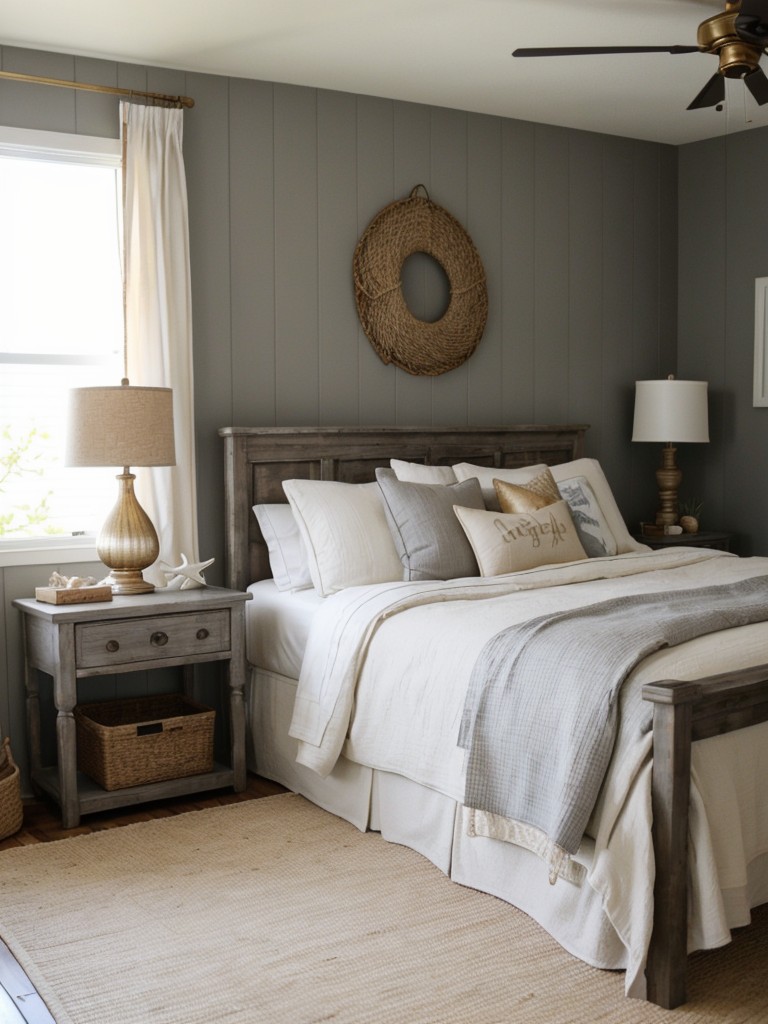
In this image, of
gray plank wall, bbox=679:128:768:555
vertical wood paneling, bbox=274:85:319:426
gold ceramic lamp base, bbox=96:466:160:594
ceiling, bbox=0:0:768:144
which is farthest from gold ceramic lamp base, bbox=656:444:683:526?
gold ceramic lamp base, bbox=96:466:160:594

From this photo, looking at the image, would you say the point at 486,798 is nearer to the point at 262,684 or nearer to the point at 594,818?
the point at 594,818

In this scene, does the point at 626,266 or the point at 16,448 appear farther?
the point at 626,266

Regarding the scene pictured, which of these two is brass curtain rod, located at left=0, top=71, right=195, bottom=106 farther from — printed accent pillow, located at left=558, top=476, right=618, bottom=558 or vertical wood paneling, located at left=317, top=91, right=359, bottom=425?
printed accent pillow, located at left=558, top=476, right=618, bottom=558

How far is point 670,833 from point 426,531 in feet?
5.51

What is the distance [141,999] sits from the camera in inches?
94.8

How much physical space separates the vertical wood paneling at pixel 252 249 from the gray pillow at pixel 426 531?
709 millimetres

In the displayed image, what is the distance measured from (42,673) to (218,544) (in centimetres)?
82

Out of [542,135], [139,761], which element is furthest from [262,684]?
[542,135]

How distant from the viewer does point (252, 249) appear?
4.28 m

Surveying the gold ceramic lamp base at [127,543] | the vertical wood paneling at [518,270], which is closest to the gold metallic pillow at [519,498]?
the vertical wood paneling at [518,270]

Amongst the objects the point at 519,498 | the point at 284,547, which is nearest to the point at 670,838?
the point at 519,498

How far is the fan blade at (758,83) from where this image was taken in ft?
10.5

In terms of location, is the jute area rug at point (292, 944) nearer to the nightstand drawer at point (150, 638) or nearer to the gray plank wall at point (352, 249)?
the nightstand drawer at point (150, 638)

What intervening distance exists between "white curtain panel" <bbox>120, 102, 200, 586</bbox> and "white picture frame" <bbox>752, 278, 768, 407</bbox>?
2.83m
